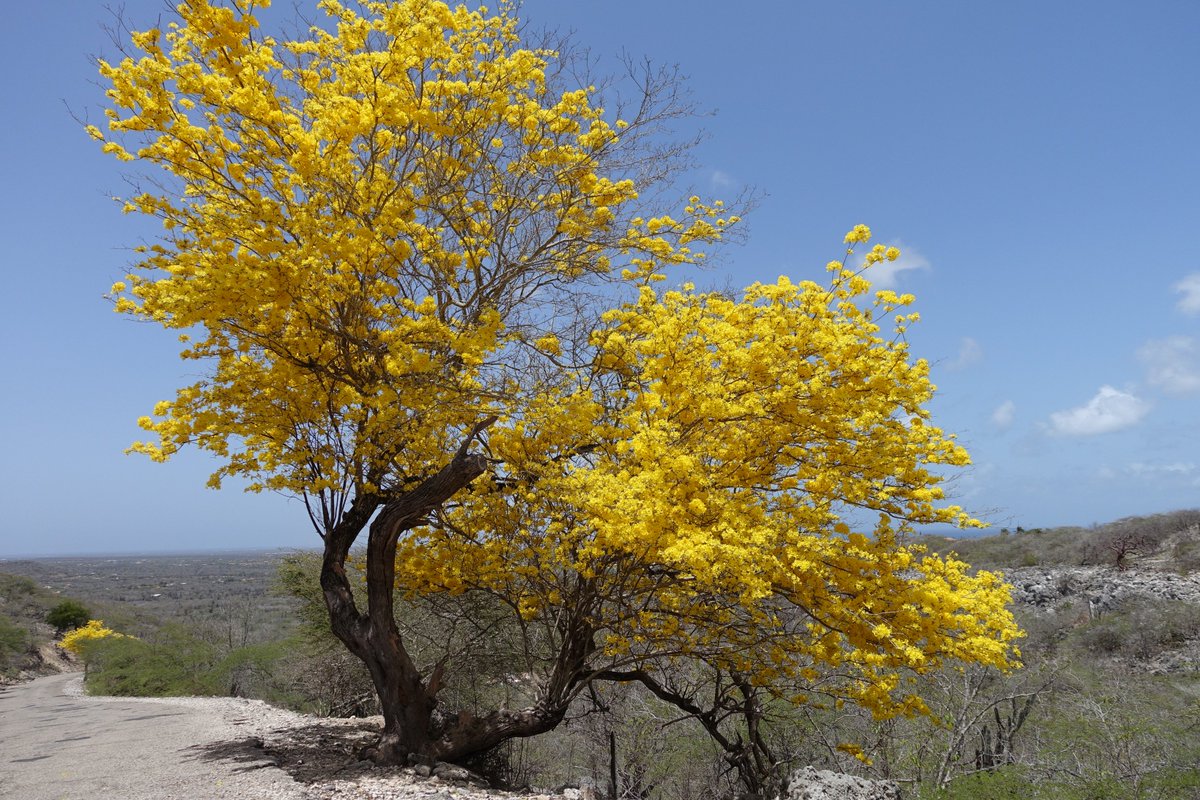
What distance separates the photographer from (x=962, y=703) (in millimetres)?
11109

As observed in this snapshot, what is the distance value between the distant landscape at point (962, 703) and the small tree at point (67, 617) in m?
6.64

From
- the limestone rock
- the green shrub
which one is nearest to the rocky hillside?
the limestone rock

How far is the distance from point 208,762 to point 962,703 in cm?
1042

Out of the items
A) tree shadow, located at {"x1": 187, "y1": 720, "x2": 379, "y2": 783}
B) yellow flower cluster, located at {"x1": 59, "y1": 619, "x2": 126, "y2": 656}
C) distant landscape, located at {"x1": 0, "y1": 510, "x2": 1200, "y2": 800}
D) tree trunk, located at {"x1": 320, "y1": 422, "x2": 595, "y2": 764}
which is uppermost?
tree trunk, located at {"x1": 320, "y1": 422, "x2": 595, "y2": 764}

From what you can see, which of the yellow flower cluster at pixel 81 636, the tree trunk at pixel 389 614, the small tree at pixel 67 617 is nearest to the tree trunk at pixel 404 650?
the tree trunk at pixel 389 614

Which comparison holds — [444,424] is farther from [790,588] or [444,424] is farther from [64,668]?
[64,668]

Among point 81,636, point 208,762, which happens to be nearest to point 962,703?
point 208,762

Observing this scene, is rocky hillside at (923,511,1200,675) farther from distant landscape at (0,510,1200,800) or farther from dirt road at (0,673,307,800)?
dirt road at (0,673,307,800)

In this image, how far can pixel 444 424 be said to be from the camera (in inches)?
284

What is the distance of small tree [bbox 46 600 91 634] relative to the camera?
3294cm

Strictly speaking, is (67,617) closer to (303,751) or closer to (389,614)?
(303,751)

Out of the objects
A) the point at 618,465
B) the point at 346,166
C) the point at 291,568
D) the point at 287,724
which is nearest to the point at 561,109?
Answer: the point at 346,166

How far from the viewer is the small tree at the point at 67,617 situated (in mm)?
32938

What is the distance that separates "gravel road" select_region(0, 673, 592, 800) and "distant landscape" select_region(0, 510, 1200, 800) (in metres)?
2.28
